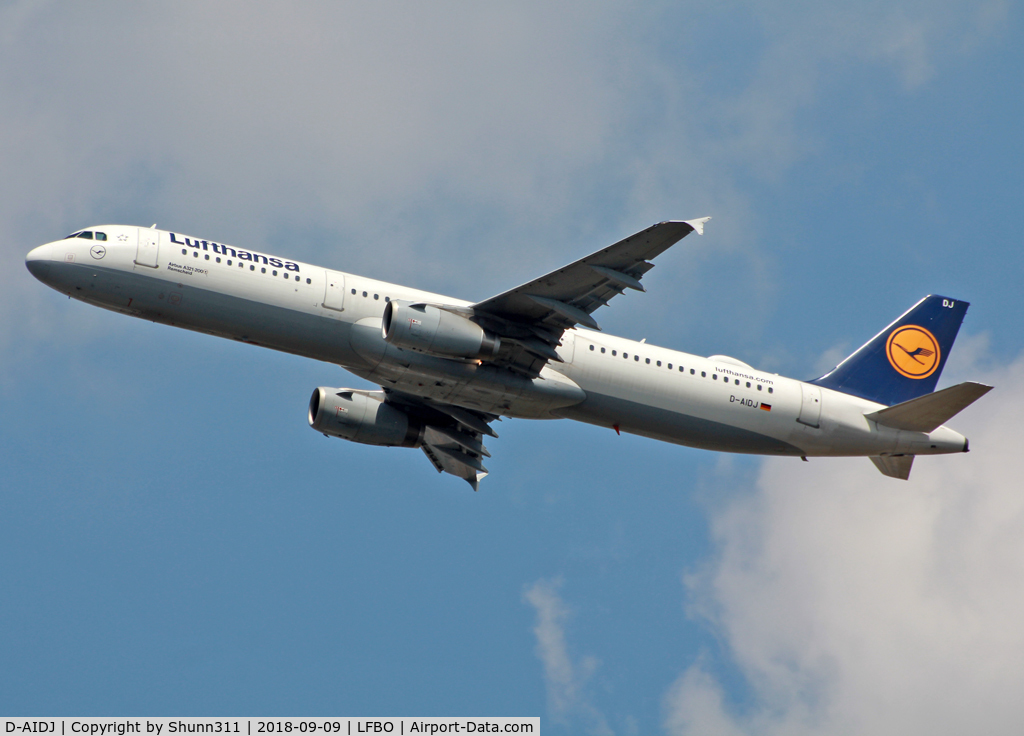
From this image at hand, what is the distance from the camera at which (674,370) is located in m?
41.4

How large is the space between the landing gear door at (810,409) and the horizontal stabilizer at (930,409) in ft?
7.18

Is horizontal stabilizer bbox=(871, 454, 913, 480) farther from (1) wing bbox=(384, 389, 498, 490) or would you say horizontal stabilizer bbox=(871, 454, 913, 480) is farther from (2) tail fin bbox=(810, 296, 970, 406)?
(1) wing bbox=(384, 389, 498, 490)

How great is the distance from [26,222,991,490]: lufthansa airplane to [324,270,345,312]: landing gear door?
50 mm

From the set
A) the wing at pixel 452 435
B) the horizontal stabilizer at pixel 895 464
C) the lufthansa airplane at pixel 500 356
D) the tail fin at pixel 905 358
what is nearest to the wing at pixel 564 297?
the lufthansa airplane at pixel 500 356

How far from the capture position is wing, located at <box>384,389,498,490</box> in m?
45.8

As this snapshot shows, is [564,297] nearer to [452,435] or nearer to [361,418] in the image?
[452,435]

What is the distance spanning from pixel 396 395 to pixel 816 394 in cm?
1717

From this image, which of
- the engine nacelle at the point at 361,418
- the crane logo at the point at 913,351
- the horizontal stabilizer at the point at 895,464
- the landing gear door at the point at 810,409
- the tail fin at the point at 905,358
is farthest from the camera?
the crane logo at the point at 913,351

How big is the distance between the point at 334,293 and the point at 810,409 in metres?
19.2

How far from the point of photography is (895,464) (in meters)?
44.7

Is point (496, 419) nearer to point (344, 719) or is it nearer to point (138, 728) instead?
point (344, 719)

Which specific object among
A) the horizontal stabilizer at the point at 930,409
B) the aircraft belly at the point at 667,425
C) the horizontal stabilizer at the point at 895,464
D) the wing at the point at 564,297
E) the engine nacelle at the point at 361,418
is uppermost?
the wing at the point at 564,297

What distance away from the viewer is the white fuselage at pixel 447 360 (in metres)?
36.9

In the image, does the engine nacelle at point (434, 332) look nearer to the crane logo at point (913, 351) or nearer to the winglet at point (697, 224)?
the winglet at point (697, 224)
